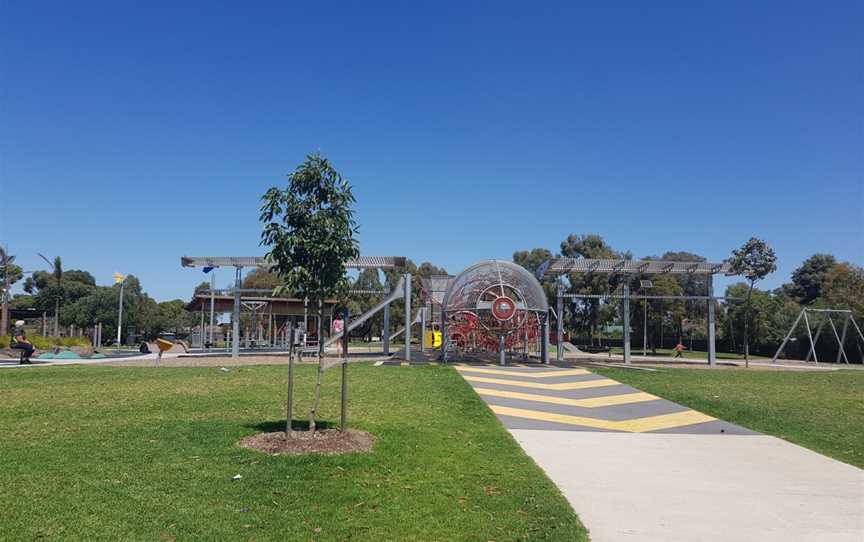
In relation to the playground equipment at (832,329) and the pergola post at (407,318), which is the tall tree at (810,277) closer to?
the playground equipment at (832,329)

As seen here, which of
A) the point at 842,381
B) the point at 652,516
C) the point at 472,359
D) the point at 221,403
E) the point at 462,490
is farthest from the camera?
the point at 472,359

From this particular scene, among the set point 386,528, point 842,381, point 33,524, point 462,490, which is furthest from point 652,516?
point 842,381

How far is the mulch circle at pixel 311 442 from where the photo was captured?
803 centimetres

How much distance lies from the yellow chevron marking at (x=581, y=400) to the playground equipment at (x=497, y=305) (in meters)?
8.66

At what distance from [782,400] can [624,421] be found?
5.98 meters

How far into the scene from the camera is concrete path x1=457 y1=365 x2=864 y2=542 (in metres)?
5.78

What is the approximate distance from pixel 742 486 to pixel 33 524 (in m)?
7.81

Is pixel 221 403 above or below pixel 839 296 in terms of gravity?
below

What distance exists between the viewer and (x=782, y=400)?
15.2 m

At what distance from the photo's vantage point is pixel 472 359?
2641cm

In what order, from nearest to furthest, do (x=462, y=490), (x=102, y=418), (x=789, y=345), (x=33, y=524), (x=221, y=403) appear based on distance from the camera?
(x=33, y=524)
(x=462, y=490)
(x=102, y=418)
(x=221, y=403)
(x=789, y=345)

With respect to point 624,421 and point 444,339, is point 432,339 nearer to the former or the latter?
point 444,339

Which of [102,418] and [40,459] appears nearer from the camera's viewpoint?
[40,459]

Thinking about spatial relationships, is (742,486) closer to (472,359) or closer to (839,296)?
(472,359)
